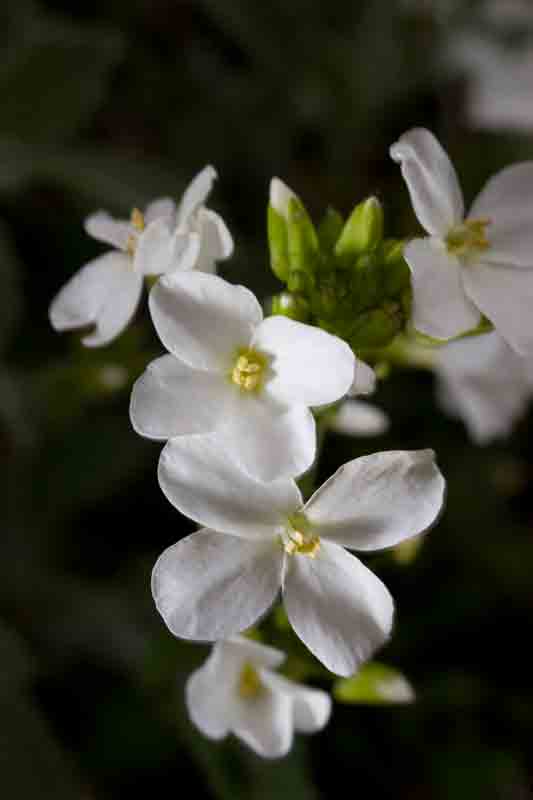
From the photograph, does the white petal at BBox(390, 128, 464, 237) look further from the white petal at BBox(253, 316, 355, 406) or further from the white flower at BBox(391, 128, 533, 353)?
the white petal at BBox(253, 316, 355, 406)

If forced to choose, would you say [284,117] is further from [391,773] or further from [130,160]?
[391,773]

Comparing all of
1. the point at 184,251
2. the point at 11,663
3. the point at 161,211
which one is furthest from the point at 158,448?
the point at 184,251

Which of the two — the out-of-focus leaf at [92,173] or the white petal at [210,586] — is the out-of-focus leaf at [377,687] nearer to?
the white petal at [210,586]

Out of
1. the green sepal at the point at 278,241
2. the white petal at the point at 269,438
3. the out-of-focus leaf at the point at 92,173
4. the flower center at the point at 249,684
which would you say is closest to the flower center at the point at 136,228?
the green sepal at the point at 278,241

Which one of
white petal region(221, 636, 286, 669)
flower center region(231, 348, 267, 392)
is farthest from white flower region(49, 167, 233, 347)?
white petal region(221, 636, 286, 669)

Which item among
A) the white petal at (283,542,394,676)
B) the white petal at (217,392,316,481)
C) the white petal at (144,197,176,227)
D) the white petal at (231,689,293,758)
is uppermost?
the white petal at (144,197,176,227)

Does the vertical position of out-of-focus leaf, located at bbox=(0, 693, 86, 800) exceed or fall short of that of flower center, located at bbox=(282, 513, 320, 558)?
it falls short

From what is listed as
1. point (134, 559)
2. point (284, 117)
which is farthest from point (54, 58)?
point (134, 559)
